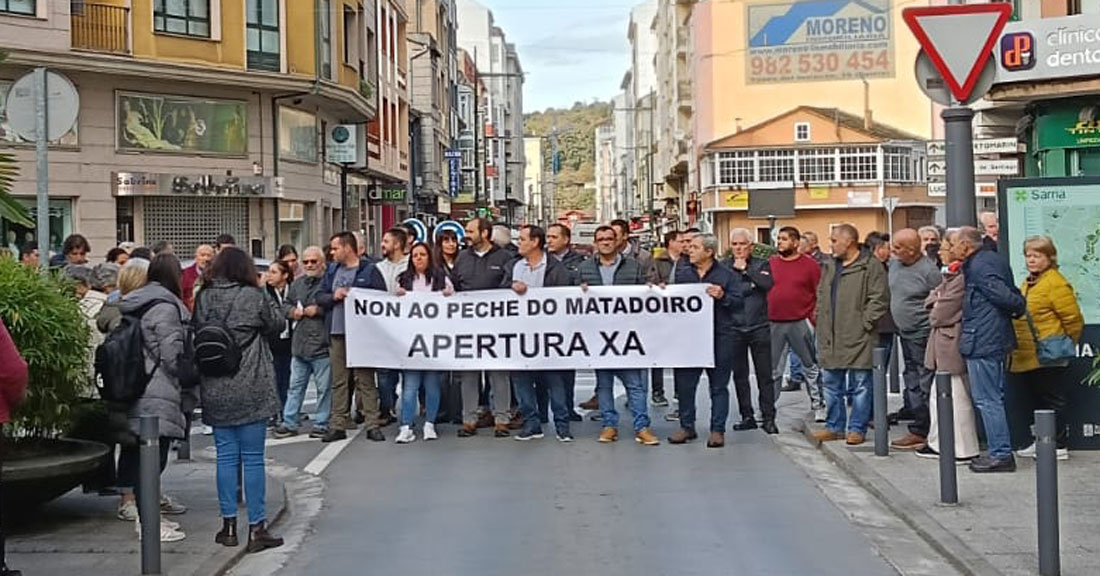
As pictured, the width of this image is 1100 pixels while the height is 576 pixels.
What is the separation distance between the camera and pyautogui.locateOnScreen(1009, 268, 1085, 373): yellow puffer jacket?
1066 cm

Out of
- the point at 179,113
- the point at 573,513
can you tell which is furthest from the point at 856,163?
the point at 573,513

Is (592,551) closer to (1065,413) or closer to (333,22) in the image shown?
(1065,413)

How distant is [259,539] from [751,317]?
610 centimetres

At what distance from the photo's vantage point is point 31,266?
30.1 ft

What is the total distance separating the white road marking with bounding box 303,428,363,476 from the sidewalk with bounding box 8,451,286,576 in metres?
1.06

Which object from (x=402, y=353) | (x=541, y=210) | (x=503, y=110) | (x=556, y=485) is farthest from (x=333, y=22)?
(x=541, y=210)

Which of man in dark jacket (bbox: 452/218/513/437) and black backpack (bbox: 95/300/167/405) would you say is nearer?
black backpack (bbox: 95/300/167/405)

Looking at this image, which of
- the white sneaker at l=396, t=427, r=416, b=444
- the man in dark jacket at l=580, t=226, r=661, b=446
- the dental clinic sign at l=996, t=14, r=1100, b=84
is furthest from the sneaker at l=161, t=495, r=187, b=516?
the dental clinic sign at l=996, t=14, r=1100, b=84

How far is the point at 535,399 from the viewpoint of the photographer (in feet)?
44.8

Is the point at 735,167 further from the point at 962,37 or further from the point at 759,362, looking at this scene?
the point at 962,37

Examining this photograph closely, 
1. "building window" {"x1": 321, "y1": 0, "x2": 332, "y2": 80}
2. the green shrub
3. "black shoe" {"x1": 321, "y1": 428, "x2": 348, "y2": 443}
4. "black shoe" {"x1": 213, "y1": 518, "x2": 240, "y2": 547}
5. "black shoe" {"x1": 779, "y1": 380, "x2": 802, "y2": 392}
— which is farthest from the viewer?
"building window" {"x1": 321, "y1": 0, "x2": 332, "y2": 80}

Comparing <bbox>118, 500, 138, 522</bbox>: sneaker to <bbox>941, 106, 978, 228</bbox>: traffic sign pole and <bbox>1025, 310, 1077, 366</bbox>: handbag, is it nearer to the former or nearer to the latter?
<bbox>941, 106, 978, 228</bbox>: traffic sign pole

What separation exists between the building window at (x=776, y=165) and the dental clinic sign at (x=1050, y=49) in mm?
42928

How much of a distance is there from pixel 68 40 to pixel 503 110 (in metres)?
118
